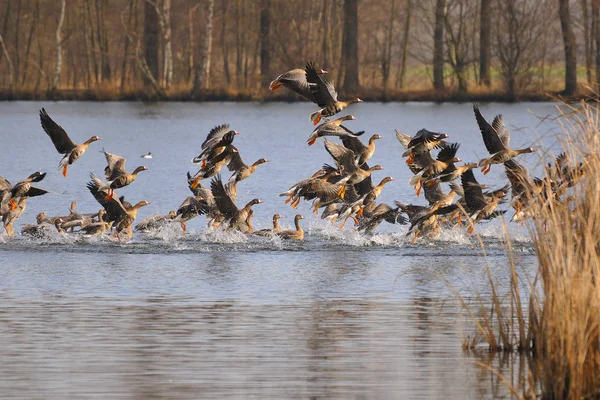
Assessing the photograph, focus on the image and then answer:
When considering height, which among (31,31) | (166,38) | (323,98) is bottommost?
(323,98)

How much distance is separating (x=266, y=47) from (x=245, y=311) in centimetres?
5517

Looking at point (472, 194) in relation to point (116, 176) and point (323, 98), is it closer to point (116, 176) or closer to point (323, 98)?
point (323, 98)

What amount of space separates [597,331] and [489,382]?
0.96 m

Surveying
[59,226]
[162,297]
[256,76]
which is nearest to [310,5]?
[256,76]

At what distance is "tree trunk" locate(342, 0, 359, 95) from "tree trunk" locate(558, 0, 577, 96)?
10318 mm

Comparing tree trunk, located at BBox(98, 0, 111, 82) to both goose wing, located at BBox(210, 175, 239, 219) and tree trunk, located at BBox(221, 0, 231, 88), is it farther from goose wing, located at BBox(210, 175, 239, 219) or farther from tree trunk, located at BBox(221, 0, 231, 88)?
goose wing, located at BBox(210, 175, 239, 219)

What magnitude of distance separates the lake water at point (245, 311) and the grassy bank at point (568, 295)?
0.39 meters

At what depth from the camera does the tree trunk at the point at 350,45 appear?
63750mm

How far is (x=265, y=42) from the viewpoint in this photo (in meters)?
66.1

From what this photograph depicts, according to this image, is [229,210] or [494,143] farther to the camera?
[229,210]

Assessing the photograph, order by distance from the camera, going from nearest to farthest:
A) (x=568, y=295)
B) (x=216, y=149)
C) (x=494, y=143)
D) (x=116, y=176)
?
(x=568, y=295) → (x=494, y=143) → (x=116, y=176) → (x=216, y=149)

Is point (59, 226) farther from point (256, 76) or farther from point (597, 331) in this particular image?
point (256, 76)

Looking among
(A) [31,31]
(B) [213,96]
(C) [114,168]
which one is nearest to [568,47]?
(B) [213,96]

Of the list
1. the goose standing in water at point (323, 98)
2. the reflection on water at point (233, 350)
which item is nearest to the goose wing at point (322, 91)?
the goose standing in water at point (323, 98)
